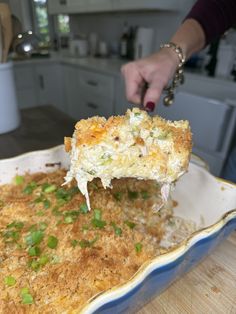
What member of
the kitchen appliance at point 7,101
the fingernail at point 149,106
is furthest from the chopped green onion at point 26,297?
the kitchen appliance at point 7,101

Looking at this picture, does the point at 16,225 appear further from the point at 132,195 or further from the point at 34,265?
the point at 132,195

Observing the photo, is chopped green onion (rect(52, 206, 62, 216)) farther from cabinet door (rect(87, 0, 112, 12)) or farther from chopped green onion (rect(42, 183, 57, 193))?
cabinet door (rect(87, 0, 112, 12))

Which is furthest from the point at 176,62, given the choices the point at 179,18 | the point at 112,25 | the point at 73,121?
the point at 112,25

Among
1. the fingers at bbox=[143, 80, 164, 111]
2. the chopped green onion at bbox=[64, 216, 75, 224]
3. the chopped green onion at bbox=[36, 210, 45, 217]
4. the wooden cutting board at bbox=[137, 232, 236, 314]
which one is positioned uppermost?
the fingers at bbox=[143, 80, 164, 111]

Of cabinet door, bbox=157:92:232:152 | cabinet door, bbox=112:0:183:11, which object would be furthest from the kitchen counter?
cabinet door, bbox=112:0:183:11

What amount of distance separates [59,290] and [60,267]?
4cm

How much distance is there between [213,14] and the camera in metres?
0.89

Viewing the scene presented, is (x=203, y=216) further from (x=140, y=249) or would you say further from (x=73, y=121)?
(x=73, y=121)

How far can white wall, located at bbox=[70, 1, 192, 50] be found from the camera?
221 centimetres

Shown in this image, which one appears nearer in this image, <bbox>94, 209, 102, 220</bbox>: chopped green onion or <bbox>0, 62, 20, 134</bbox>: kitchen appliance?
<bbox>94, 209, 102, 220</bbox>: chopped green onion

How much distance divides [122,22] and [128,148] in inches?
98.7

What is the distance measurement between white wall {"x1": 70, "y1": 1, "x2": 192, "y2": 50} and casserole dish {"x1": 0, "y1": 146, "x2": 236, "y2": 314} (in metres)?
1.85

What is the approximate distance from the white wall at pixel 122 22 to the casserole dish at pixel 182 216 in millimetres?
1851

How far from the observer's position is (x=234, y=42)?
6.03 feet
